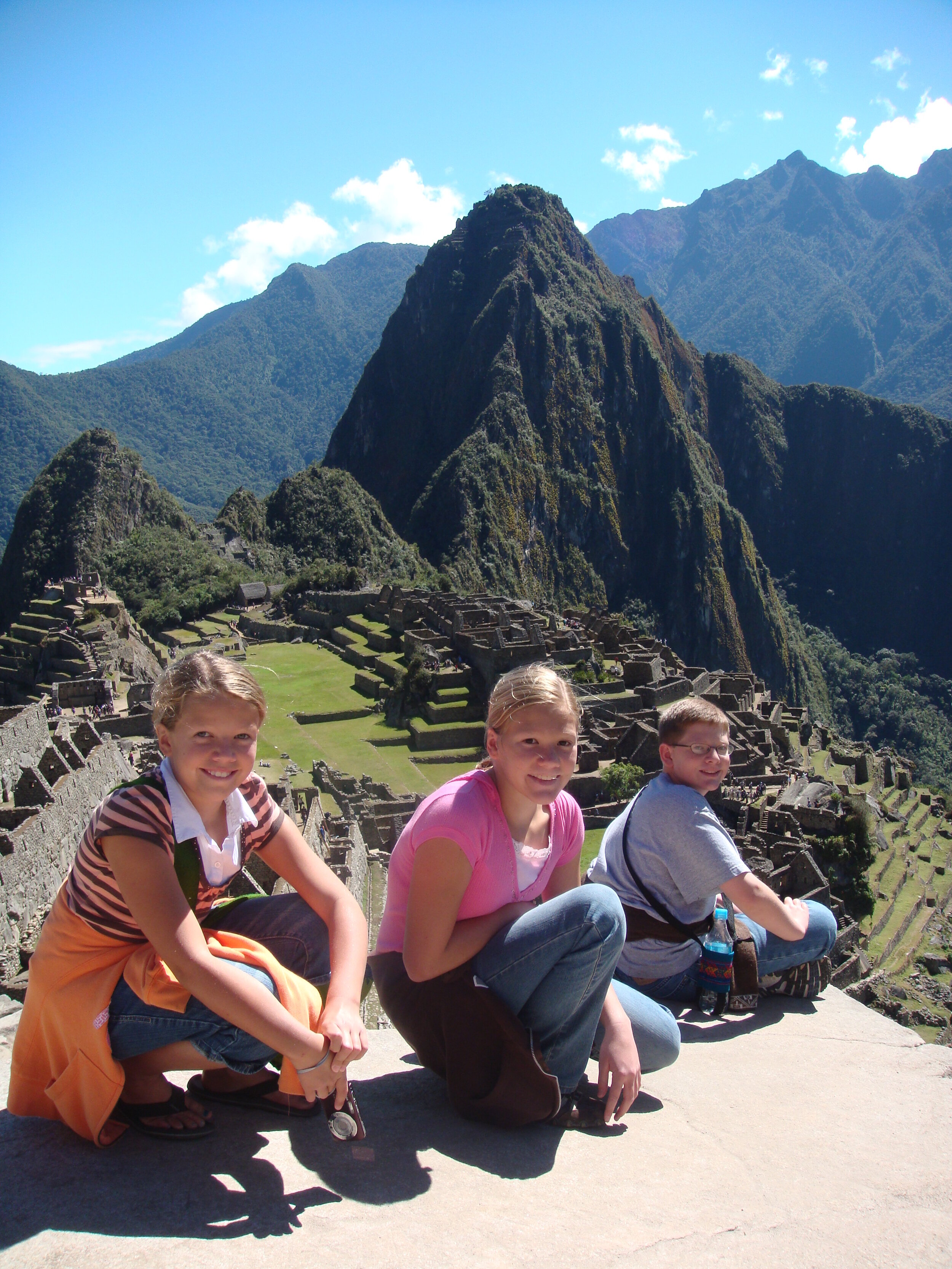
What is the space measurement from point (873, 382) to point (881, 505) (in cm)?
4259

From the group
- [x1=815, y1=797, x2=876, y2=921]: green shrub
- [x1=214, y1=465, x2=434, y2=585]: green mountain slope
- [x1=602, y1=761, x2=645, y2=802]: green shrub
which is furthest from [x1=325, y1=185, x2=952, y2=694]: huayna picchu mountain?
[x1=815, y1=797, x2=876, y2=921]: green shrub

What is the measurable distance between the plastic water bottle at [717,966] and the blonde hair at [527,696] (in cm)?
142

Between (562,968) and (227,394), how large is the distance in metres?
120

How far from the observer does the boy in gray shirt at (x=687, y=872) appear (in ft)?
12.0

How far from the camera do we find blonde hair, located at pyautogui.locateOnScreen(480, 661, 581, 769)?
2.93 metres

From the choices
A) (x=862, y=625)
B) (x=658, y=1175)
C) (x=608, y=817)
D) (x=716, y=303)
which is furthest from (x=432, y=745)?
(x=716, y=303)

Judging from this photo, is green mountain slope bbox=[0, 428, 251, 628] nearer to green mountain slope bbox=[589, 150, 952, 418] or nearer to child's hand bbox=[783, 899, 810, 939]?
child's hand bbox=[783, 899, 810, 939]

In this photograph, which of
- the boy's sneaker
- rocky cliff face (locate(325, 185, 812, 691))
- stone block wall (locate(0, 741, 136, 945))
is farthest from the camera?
rocky cliff face (locate(325, 185, 812, 691))

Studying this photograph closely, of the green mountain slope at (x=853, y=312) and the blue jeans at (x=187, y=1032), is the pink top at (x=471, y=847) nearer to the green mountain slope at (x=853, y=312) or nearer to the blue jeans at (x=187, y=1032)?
the blue jeans at (x=187, y=1032)

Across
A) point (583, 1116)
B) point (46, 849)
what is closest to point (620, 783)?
point (46, 849)

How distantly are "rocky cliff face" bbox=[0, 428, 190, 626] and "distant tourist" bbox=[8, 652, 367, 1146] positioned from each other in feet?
170

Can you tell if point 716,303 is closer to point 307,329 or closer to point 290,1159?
point 307,329

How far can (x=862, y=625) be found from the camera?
124 metres

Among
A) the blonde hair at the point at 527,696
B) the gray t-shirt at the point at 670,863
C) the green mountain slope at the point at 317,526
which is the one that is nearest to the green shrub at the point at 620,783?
the gray t-shirt at the point at 670,863
